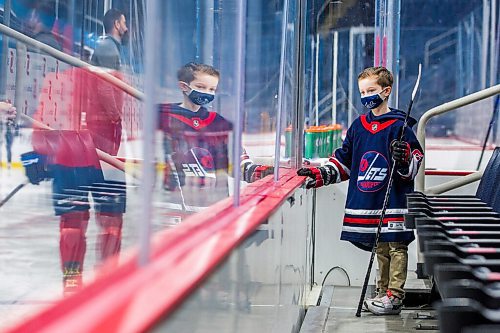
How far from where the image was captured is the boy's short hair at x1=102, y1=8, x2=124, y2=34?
172 inches

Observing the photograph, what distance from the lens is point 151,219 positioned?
1.20 metres

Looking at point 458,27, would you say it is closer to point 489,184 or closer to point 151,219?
point 489,184

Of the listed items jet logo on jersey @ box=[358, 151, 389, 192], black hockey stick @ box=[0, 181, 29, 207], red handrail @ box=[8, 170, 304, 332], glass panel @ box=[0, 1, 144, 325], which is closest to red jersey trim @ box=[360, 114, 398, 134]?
jet logo on jersey @ box=[358, 151, 389, 192]

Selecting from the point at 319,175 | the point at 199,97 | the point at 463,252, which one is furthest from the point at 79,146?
the point at 463,252

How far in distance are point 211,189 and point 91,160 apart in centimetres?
180

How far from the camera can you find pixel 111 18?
176 inches

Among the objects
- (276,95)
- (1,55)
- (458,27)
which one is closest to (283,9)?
(276,95)

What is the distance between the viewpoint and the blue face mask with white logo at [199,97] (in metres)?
2.07

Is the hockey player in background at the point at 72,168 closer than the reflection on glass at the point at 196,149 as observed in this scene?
No

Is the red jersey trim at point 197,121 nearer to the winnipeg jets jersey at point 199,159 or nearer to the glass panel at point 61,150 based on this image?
the winnipeg jets jersey at point 199,159

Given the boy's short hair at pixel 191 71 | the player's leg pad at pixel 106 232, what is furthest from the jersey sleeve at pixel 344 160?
the boy's short hair at pixel 191 71

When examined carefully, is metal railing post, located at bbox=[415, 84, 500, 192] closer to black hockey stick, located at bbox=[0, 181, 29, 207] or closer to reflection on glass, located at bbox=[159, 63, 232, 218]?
black hockey stick, located at bbox=[0, 181, 29, 207]

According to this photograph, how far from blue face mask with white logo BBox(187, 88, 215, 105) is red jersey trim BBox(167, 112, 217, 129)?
0.04 m

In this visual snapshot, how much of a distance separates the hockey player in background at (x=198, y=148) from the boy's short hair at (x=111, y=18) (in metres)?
2.16
